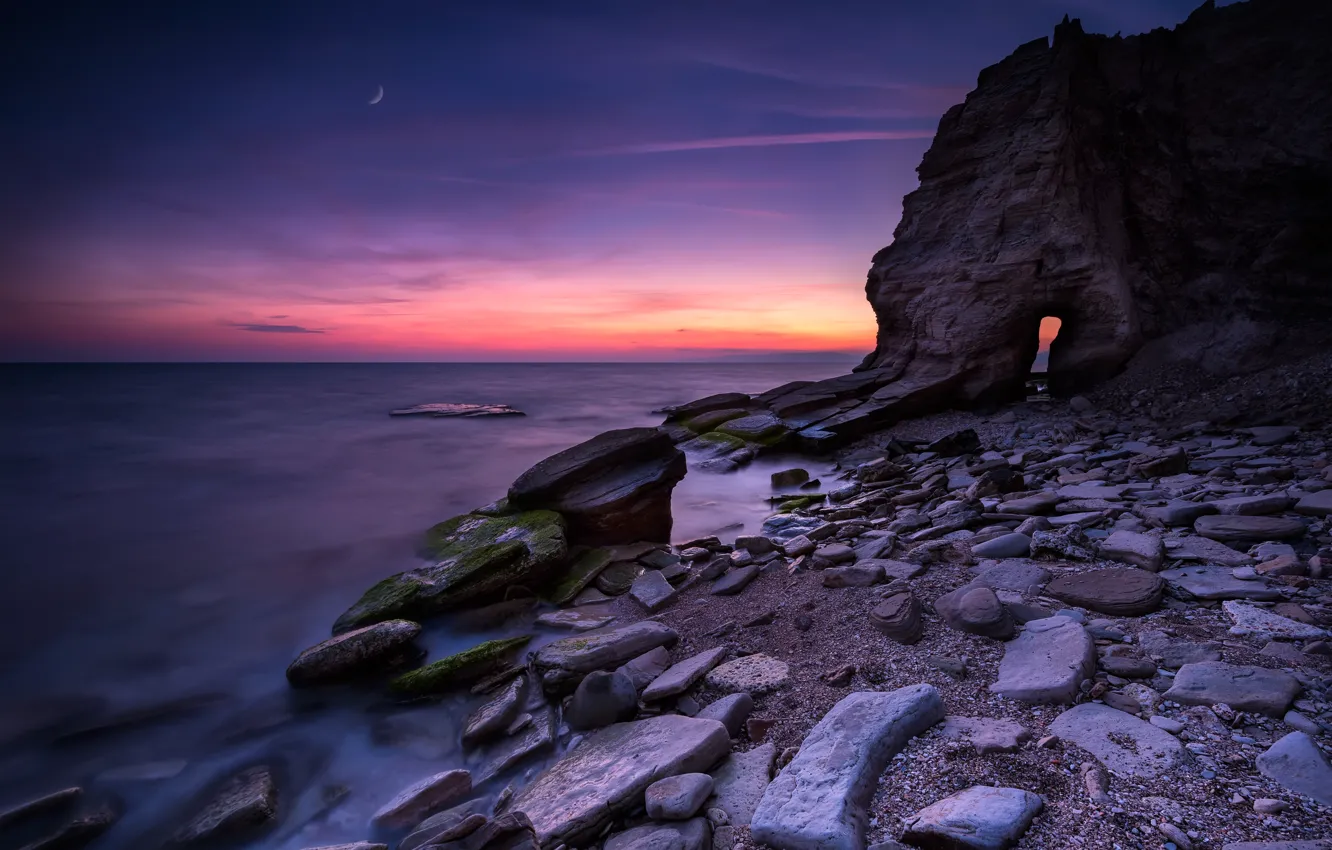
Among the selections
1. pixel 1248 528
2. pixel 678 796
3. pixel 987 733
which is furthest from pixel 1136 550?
pixel 678 796

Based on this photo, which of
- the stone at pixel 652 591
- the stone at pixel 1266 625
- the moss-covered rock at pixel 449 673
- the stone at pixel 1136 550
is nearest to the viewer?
the stone at pixel 1266 625

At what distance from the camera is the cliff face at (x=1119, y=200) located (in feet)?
38.1

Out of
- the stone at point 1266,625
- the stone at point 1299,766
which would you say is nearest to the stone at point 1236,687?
the stone at point 1299,766

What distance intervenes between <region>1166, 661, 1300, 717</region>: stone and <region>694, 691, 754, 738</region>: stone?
2.13 metres

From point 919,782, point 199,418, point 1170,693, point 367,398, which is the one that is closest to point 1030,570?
point 1170,693

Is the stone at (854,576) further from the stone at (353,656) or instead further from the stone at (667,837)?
the stone at (353,656)

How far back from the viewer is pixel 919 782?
2529mm

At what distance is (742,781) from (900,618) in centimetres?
167

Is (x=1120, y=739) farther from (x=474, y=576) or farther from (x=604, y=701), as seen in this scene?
(x=474, y=576)

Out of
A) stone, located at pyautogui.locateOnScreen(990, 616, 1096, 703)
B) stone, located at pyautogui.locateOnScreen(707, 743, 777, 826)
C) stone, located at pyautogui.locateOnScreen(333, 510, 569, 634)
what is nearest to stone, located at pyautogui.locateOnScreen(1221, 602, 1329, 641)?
stone, located at pyautogui.locateOnScreen(990, 616, 1096, 703)

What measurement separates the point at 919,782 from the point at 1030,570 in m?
2.73

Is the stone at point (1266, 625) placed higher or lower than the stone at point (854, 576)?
higher

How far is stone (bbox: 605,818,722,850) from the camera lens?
2.52m

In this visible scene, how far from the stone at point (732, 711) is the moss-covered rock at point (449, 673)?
253 centimetres
